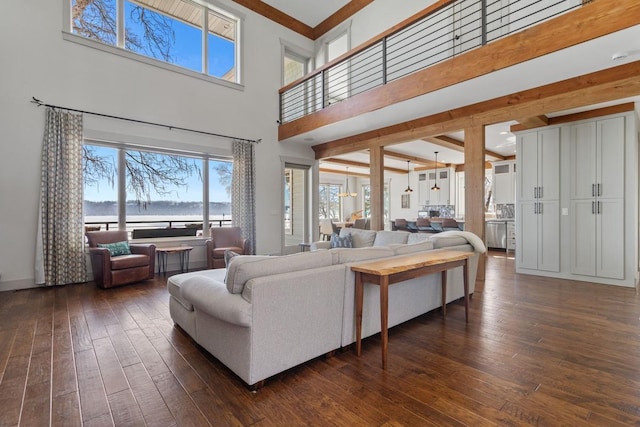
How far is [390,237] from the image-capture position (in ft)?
14.7

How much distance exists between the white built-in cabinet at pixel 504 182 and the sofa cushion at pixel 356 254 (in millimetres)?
8060

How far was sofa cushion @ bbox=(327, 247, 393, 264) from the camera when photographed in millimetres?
2420

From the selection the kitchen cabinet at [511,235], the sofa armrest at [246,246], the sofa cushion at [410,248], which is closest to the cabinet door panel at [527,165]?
the kitchen cabinet at [511,235]

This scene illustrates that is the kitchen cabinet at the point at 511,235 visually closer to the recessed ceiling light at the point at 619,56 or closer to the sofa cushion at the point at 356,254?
the recessed ceiling light at the point at 619,56

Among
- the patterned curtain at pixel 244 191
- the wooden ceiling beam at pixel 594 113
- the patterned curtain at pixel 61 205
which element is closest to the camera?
the patterned curtain at pixel 61 205

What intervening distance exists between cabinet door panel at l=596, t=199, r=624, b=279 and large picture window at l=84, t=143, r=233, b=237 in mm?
6520

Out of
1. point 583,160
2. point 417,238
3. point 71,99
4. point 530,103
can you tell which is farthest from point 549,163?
point 71,99

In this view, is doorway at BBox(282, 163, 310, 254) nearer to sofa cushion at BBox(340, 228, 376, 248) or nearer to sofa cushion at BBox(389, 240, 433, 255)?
sofa cushion at BBox(340, 228, 376, 248)

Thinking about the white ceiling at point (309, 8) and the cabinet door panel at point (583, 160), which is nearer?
the cabinet door panel at point (583, 160)

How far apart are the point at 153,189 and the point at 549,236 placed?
7.03 meters

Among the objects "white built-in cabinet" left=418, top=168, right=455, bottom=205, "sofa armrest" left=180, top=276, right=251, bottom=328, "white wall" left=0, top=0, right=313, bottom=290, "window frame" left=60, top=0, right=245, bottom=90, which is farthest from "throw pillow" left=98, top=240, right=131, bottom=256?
"white built-in cabinet" left=418, top=168, right=455, bottom=205

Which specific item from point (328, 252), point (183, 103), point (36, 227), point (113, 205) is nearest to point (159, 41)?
point (183, 103)

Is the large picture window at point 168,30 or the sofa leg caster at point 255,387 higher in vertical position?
the large picture window at point 168,30

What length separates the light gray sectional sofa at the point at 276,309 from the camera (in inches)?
74.8
